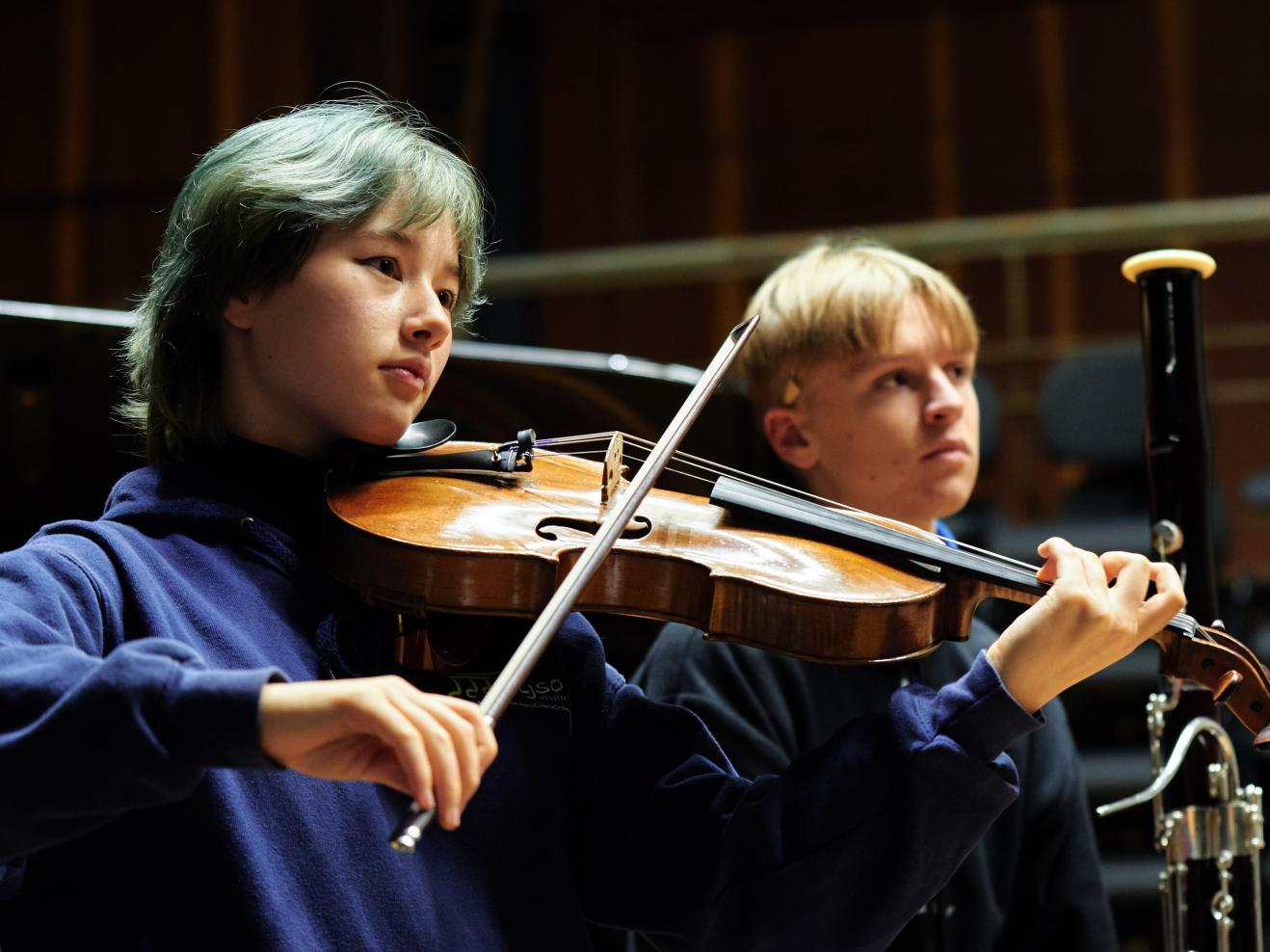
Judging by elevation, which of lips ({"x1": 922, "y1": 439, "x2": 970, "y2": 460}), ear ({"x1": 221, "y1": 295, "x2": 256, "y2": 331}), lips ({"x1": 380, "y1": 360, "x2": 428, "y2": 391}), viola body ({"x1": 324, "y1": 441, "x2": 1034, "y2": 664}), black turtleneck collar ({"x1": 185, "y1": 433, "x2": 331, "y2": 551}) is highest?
ear ({"x1": 221, "y1": 295, "x2": 256, "y2": 331})

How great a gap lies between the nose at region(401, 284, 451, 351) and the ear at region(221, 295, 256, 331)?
0.38 ft

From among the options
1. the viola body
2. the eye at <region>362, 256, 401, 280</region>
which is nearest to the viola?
the viola body

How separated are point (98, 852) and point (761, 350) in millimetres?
922

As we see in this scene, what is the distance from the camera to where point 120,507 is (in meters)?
1.02

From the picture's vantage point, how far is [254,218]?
3.46ft

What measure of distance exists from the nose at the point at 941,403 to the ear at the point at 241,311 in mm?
687

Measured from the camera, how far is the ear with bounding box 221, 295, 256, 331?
1075 millimetres

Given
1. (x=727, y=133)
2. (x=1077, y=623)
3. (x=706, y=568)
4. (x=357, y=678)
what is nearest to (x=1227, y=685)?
(x=1077, y=623)

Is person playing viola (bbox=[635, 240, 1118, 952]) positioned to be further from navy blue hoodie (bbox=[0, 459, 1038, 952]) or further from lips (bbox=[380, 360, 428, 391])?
lips (bbox=[380, 360, 428, 391])

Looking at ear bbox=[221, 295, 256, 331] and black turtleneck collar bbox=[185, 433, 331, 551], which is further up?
ear bbox=[221, 295, 256, 331]

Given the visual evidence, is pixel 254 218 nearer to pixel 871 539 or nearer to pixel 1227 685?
pixel 871 539

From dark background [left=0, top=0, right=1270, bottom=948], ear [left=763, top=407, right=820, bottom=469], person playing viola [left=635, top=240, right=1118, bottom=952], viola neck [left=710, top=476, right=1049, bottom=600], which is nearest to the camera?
viola neck [left=710, top=476, right=1049, bottom=600]

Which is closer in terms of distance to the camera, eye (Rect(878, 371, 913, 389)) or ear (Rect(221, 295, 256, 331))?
ear (Rect(221, 295, 256, 331))

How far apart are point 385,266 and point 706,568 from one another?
32cm
